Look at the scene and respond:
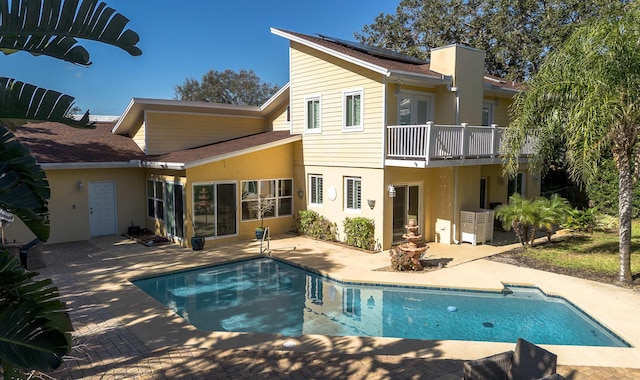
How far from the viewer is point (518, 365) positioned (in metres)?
5.52

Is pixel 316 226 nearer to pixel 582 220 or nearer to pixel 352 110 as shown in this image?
pixel 352 110

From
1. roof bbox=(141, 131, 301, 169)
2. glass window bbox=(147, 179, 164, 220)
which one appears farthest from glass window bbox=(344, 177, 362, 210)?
glass window bbox=(147, 179, 164, 220)

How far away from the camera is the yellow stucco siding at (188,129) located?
709 inches

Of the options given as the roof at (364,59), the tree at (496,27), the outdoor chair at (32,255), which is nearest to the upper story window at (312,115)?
the roof at (364,59)

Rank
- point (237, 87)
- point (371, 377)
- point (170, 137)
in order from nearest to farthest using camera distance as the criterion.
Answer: point (371, 377)
point (170, 137)
point (237, 87)

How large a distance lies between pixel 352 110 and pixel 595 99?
7.57 meters

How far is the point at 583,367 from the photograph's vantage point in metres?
6.77

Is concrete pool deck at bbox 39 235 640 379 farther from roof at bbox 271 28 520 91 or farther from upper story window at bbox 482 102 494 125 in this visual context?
upper story window at bbox 482 102 494 125

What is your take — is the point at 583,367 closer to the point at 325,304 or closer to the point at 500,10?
the point at 325,304

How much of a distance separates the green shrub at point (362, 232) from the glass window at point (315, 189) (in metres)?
2.24

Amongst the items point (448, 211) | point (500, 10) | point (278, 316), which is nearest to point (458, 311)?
point (278, 316)

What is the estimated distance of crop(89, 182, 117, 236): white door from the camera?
1711 centimetres

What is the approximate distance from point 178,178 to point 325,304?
310 inches

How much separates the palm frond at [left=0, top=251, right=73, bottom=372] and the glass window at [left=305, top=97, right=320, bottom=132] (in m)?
14.1
